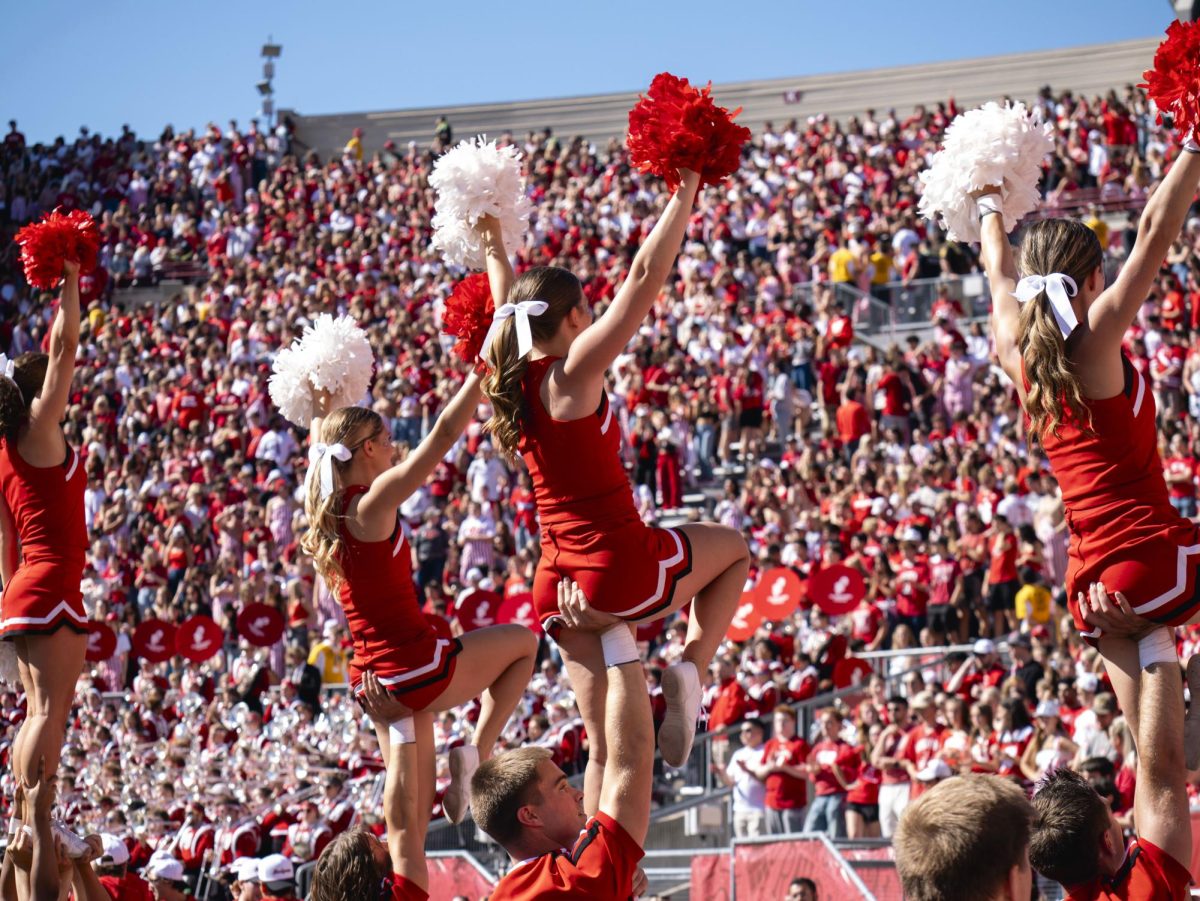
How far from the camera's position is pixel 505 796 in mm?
3258

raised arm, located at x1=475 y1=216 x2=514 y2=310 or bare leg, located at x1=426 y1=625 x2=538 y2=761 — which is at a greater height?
raised arm, located at x1=475 y1=216 x2=514 y2=310

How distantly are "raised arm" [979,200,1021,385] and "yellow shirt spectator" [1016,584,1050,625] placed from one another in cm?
781

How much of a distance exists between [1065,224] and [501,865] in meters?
6.14

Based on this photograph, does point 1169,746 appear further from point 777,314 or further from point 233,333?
point 233,333

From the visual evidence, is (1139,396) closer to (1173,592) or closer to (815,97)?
(1173,592)

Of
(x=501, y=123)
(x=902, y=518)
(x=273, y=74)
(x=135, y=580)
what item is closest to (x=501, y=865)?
(x=902, y=518)

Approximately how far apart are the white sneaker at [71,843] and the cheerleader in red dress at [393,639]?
95cm

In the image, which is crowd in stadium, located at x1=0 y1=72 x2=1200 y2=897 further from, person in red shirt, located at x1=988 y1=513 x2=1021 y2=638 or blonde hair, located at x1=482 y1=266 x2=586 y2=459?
blonde hair, located at x1=482 y1=266 x2=586 y2=459

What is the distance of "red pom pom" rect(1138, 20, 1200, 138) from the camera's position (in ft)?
11.9

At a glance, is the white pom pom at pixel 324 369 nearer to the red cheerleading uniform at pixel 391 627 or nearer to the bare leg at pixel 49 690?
the red cheerleading uniform at pixel 391 627

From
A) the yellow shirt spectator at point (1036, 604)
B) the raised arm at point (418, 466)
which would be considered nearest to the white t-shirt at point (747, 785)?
the yellow shirt spectator at point (1036, 604)

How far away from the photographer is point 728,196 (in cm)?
2173

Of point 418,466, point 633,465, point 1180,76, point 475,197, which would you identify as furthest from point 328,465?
point 633,465

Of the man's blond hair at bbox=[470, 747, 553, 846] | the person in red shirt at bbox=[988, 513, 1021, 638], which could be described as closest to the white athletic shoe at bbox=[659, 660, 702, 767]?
the man's blond hair at bbox=[470, 747, 553, 846]
